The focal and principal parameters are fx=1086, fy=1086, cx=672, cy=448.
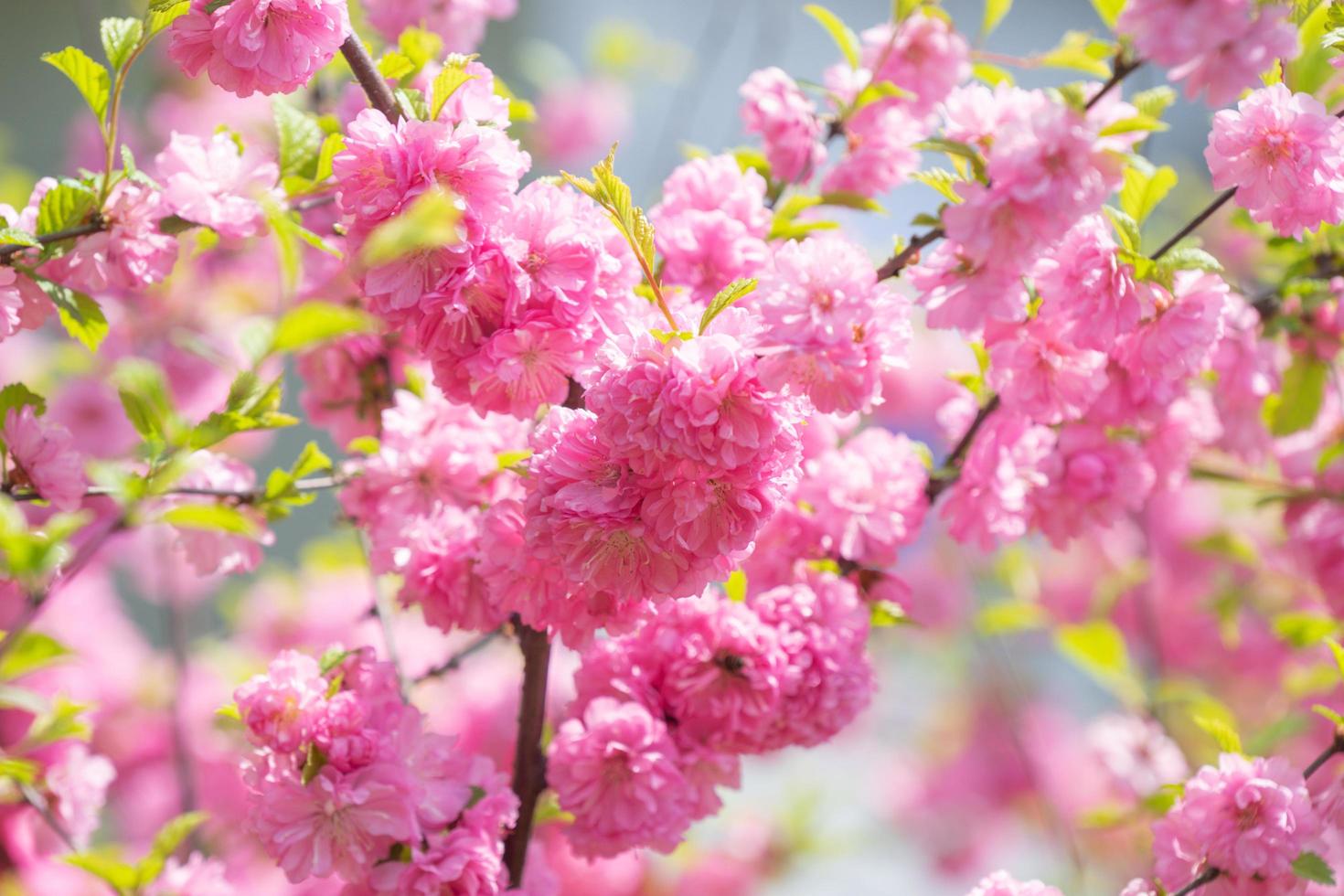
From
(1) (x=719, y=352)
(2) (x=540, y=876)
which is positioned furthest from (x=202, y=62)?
(2) (x=540, y=876)

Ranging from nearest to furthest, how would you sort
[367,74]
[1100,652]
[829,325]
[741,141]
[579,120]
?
[829,325]
[367,74]
[1100,652]
[741,141]
[579,120]

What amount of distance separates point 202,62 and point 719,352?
35cm

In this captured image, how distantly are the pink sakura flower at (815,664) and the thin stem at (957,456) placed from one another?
0.13 metres

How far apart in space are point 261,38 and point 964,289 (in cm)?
41

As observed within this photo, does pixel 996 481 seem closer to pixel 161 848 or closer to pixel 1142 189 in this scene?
A: pixel 1142 189

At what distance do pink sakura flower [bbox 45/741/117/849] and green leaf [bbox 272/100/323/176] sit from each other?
53cm

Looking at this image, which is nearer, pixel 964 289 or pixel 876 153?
pixel 964 289

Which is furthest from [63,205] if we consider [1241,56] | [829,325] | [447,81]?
[1241,56]

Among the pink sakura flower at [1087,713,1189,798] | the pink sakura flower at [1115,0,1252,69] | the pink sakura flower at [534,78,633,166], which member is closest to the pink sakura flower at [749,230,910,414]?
the pink sakura flower at [1115,0,1252,69]

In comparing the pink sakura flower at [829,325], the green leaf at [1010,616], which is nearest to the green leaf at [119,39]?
the pink sakura flower at [829,325]

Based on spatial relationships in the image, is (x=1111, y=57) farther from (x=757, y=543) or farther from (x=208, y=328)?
(x=208, y=328)

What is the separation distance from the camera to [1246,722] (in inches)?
66.3

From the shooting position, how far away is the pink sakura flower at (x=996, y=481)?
76 centimetres

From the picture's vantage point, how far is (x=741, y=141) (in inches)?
60.8
